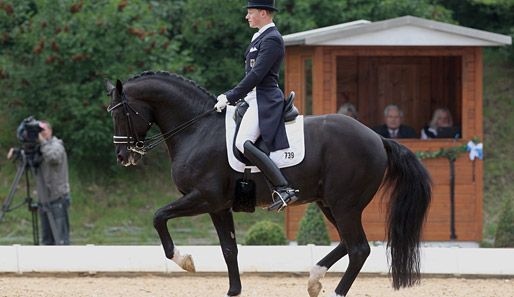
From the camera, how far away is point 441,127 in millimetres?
11773

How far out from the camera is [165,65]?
45.4 feet

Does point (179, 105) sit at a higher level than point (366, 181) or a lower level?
higher

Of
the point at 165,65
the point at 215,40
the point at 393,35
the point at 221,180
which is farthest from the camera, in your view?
the point at 215,40

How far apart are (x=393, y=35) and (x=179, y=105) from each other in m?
4.98

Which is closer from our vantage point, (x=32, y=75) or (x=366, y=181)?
(x=366, y=181)

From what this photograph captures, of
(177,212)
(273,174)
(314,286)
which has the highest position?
(273,174)

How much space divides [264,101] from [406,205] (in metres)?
1.58

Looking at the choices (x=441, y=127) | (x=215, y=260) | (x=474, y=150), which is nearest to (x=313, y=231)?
(x=215, y=260)

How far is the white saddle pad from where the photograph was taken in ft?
21.8

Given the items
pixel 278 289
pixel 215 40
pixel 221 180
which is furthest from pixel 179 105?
pixel 215 40

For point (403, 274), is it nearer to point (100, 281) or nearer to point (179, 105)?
point (179, 105)

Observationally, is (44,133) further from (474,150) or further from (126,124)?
(474,150)

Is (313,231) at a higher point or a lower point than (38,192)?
lower

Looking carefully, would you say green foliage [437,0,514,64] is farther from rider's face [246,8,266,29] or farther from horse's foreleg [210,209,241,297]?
horse's foreleg [210,209,241,297]
